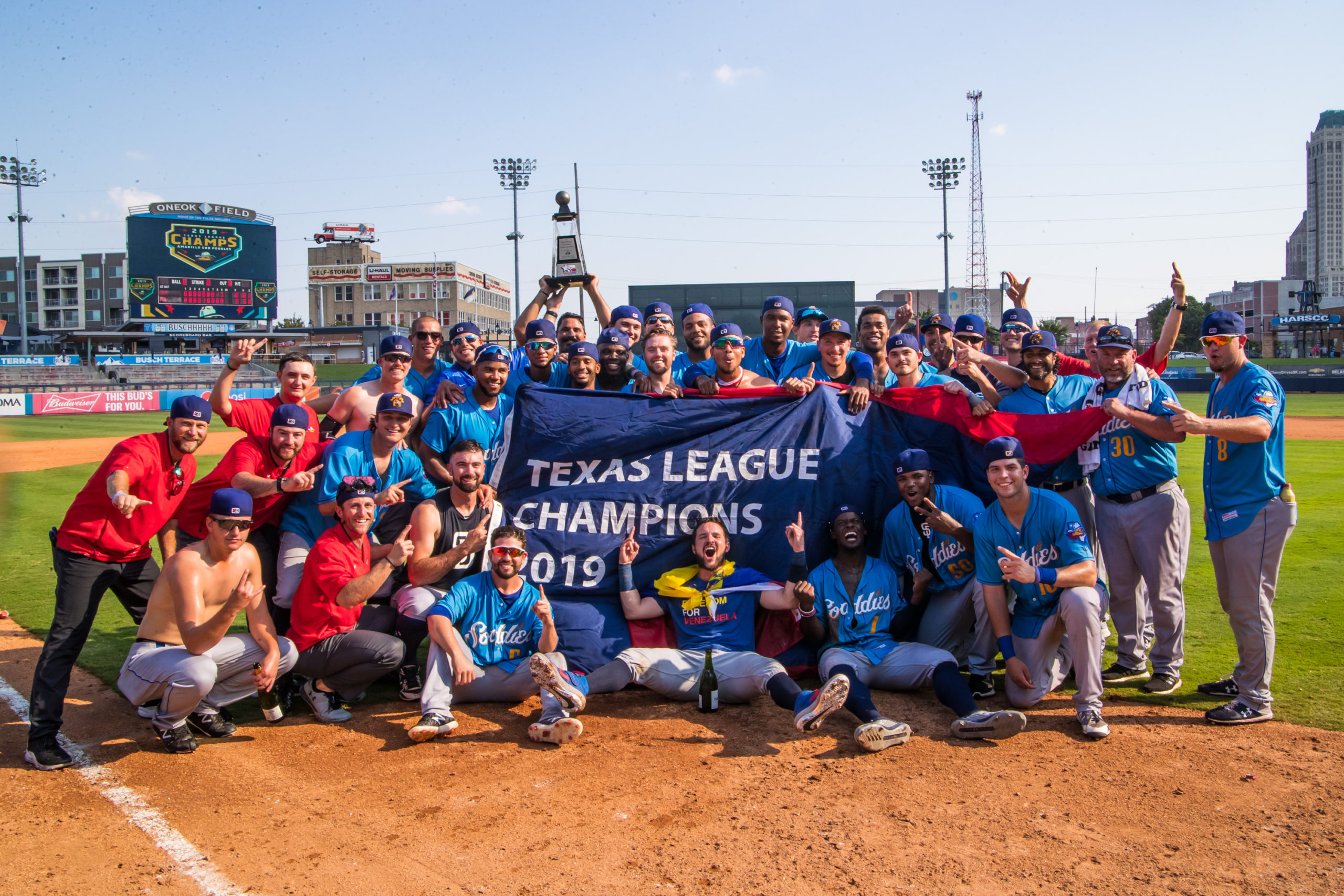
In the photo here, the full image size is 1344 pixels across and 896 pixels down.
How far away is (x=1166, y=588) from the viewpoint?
5.58m

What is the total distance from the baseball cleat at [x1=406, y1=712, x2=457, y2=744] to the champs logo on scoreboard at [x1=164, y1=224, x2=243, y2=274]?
55107 millimetres

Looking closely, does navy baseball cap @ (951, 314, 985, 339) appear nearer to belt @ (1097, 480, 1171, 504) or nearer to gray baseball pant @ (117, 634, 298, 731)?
belt @ (1097, 480, 1171, 504)

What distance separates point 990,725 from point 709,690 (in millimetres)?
1625

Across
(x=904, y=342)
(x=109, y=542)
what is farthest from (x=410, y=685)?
(x=904, y=342)

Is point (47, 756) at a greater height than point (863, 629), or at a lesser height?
lesser

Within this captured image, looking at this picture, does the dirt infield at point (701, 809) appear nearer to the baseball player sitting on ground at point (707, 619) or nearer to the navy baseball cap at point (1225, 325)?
the baseball player sitting on ground at point (707, 619)

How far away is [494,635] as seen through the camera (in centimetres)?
561

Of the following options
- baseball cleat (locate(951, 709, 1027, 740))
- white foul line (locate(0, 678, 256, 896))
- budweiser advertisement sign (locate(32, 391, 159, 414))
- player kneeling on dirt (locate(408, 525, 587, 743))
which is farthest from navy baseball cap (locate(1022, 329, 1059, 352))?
budweiser advertisement sign (locate(32, 391, 159, 414))

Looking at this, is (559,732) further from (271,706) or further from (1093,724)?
(1093,724)

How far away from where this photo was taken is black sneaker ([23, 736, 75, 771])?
4.77 metres

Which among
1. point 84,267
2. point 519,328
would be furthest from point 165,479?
point 84,267

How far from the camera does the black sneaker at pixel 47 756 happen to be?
4766 millimetres

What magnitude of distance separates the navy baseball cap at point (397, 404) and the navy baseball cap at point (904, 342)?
3661 millimetres

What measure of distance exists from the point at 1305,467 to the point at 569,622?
14.8m
